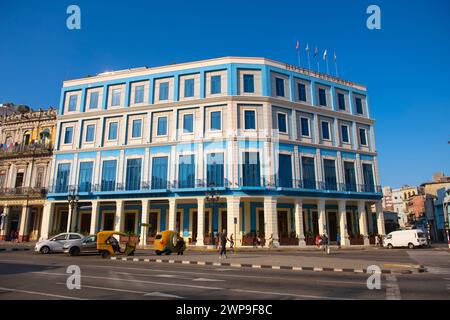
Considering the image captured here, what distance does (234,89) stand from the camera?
3147 centimetres

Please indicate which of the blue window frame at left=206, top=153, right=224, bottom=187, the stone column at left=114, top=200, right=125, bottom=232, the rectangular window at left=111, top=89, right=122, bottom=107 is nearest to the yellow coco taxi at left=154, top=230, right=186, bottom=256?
the blue window frame at left=206, top=153, right=224, bottom=187

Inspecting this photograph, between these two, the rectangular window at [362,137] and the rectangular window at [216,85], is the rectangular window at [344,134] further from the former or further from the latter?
the rectangular window at [216,85]

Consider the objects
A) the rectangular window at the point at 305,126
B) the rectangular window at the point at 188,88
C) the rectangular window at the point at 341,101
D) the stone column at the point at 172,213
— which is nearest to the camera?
the stone column at the point at 172,213

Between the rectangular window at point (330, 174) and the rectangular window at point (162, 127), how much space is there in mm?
17773

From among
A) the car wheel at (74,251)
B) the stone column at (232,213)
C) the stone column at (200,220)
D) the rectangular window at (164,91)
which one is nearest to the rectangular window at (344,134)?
the stone column at (232,213)

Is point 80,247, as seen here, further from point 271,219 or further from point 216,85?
point 216,85

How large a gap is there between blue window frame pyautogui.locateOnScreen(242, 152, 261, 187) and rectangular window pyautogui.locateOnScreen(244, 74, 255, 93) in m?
6.91

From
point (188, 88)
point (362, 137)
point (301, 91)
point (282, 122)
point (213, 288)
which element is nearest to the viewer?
point (213, 288)

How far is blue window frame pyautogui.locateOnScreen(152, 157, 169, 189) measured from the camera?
103ft

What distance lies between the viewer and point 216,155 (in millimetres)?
30328

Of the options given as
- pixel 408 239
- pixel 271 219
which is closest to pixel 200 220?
pixel 271 219

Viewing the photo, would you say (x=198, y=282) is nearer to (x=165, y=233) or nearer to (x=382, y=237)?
(x=165, y=233)

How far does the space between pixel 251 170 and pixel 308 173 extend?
6.72 m

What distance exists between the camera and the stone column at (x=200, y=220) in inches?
1134
